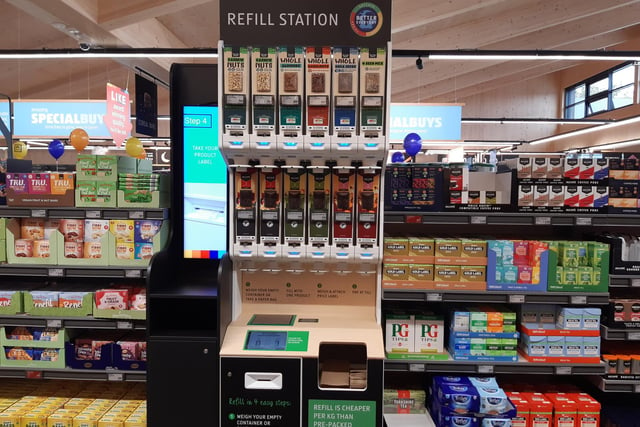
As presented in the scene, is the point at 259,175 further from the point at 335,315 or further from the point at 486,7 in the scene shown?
the point at 486,7

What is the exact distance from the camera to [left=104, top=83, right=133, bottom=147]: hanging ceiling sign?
7.03 m

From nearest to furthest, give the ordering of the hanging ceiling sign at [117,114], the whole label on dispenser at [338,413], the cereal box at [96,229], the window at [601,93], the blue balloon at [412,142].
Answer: the whole label on dispenser at [338,413] < the cereal box at [96,229] < the hanging ceiling sign at [117,114] < the blue balloon at [412,142] < the window at [601,93]

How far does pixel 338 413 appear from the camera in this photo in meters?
2.54

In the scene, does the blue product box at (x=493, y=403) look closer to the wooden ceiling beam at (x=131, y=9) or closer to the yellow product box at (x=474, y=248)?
the yellow product box at (x=474, y=248)

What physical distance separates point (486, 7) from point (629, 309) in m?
4.88

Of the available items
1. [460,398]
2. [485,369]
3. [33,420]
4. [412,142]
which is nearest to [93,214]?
[33,420]

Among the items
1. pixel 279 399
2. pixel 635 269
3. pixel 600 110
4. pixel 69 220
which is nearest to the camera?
pixel 279 399

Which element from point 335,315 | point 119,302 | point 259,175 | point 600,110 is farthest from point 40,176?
point 600,110

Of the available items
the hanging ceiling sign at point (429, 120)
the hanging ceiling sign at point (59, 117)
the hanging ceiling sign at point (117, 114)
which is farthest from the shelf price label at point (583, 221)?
the hanging ceiling sign at point (59, 117)

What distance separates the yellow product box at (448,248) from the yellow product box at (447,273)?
86 millimetres

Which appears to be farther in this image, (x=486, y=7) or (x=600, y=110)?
(x=600, y=110)

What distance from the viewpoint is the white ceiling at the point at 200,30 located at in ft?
17.6

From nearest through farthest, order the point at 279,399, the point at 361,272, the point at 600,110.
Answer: the point at 279,399 < the point at 361,272 < the point at 600,110

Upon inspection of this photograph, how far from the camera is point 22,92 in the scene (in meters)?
10.8
